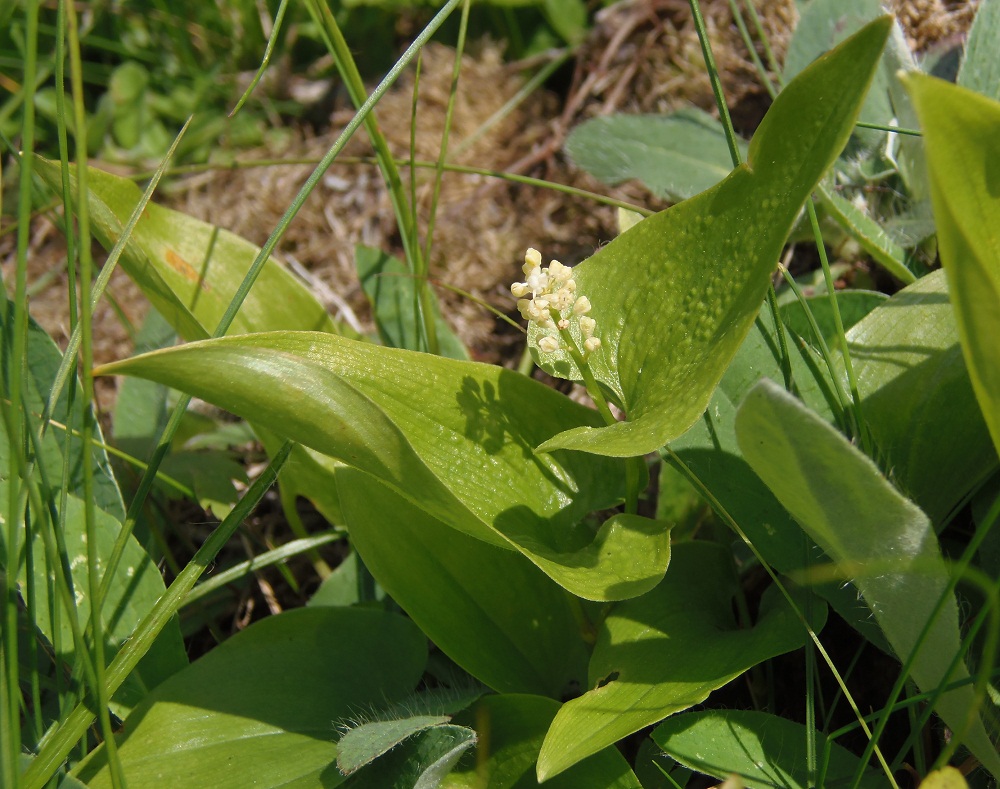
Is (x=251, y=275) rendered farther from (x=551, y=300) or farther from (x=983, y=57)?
(x=983, y=57)

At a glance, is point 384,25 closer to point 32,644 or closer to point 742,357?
point 742,357

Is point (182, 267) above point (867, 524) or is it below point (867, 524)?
above

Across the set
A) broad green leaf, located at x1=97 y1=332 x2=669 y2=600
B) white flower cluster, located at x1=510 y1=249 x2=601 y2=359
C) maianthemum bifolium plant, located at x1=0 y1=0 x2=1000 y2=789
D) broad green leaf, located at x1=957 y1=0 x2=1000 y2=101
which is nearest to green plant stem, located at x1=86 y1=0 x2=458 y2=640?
maianthemum bifolium plant, located at x1=0 y1=0 x2=1000 y2=789

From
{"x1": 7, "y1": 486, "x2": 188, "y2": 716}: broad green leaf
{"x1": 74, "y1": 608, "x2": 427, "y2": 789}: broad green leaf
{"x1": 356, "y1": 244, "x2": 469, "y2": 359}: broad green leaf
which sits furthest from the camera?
{"x1": 356, "y1": 244, "x2": 469, "y2": 359}: broad green leaf

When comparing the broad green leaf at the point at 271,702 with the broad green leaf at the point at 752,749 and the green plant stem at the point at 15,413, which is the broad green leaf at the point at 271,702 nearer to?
the green plant stem at the point at 15,413

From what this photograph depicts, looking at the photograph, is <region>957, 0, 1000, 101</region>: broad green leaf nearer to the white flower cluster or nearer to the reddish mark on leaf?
the white flower cluster

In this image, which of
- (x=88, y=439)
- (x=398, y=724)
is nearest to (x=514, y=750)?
(x=398, y=724)
